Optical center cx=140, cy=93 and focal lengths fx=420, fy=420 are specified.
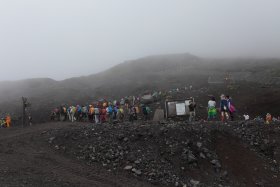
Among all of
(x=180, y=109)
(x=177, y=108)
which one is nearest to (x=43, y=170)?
(x=177, y=108)

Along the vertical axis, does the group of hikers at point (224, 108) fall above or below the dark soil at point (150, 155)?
above

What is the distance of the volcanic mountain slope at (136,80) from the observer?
2547 inches

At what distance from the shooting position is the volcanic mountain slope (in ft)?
212

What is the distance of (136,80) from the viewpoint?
7512 cm

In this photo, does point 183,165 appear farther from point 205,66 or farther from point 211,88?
point 205,66

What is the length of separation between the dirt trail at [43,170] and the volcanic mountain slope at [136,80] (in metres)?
35.5

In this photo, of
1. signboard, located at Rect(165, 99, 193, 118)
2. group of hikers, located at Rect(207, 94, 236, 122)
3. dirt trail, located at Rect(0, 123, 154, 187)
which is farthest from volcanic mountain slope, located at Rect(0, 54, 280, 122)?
dirt trail, located at Rect(0, 123, 154, 187)

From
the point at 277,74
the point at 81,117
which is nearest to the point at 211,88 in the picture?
the point at 277,74

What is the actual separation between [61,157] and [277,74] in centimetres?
5609

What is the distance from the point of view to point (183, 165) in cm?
2048

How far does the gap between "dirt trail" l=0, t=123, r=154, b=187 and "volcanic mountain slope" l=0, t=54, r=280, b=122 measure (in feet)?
116

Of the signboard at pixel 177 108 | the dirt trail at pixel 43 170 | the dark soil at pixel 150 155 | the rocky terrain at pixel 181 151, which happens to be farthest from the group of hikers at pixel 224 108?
the dirt trail at pixel 43 170

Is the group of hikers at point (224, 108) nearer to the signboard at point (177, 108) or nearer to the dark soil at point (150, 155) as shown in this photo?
the signboard at point (177, 108)

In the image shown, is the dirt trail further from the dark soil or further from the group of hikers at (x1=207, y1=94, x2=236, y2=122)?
the group of hikers at (x1=207, y1=94, x2=236, y2=122)
